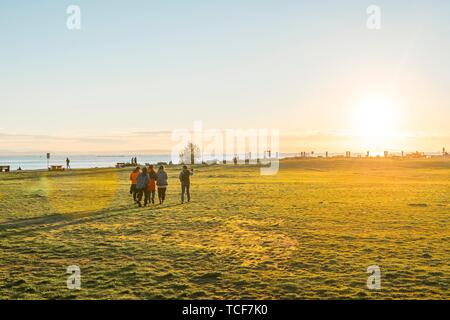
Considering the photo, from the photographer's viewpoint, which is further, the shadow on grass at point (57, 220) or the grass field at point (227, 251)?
the shadow on grass at point (57, 220)

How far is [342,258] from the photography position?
387 inches

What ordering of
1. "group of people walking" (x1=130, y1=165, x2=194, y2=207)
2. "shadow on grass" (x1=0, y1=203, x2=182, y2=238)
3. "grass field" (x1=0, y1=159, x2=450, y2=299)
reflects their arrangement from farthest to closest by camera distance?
1. "group of people walking" (x1=130, y1=165, x2=194, y2=207)
2. "shadow on grass" (x1=0, y1=203, x2=182, y2=238)
3. "grass field" (x1=0, y1=159, x2=450, y2=299)

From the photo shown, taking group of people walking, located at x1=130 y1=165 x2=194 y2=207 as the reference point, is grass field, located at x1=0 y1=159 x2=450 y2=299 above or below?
below

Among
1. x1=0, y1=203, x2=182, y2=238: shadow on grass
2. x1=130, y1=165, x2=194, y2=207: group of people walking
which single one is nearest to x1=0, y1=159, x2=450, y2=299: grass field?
x1=0, y1=203, x2=182, y2=238: shadow on grass

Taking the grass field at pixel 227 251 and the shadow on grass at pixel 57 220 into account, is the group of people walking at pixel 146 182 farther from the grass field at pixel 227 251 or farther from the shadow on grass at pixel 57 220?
the grass field at pixel 227 251

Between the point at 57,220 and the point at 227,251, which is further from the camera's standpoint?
the point at 57,220

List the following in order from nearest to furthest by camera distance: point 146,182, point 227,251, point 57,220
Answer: point 227,251 < point 57,220 < point 146,182

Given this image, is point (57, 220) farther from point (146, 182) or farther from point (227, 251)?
point (227, 251)

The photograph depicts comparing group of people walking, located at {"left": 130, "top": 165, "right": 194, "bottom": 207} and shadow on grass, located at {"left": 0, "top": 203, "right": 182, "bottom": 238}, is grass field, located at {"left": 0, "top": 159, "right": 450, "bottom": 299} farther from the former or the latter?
group of people walking, located at {"left": 130, "top": 165, "right": 194, "bottom": 207}

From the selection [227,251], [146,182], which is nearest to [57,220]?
[146,182]

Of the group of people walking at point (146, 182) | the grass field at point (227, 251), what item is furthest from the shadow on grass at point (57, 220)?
the group of people walking at point (146, 182)
